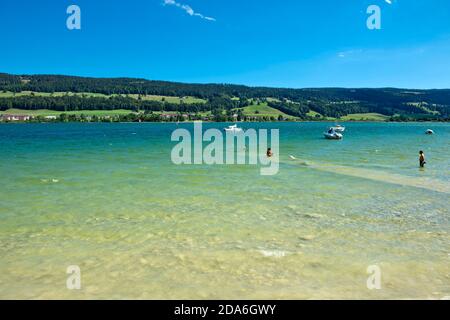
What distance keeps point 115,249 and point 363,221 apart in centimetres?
905

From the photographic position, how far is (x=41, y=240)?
12.7 m

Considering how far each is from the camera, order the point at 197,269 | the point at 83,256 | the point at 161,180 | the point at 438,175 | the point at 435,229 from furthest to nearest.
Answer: the point at 438,175, the point at 161,180, the point at 435,229, the point at 83,256, the point at 197,269

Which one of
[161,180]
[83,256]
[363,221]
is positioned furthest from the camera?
[161,180]

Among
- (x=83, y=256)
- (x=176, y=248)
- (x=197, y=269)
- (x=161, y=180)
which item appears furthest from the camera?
(x=161, y=180)

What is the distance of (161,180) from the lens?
26500mm

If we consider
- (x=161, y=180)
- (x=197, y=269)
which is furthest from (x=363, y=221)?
(x=161, y=180)

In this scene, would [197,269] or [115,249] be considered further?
[115,249]

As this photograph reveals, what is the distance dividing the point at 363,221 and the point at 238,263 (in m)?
6.63

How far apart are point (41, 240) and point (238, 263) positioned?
6.47 meters
